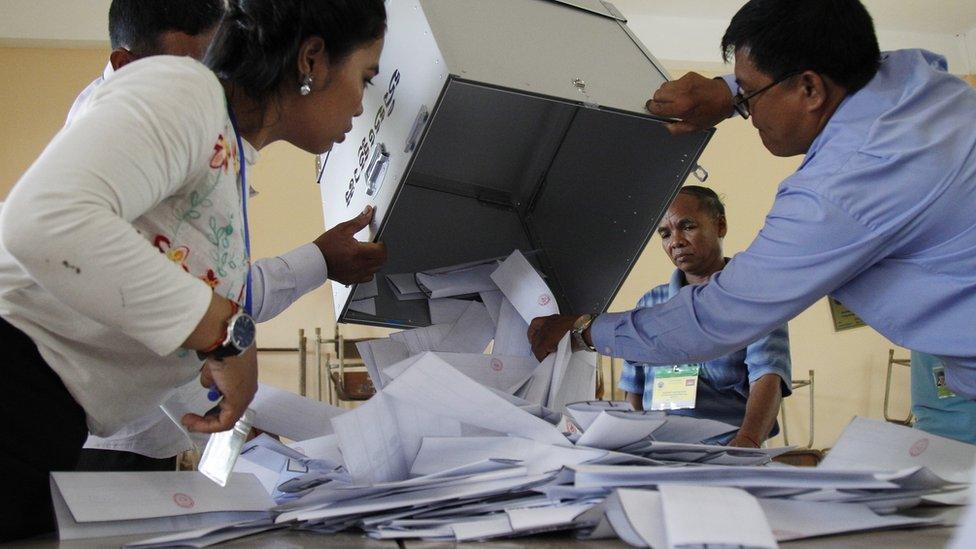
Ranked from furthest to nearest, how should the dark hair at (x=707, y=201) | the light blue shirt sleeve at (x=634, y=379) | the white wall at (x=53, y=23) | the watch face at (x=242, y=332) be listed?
1. the white wall at (x=53, y=23)
2. the dark hair at (x=707, y=201)
3. the light blue shirt sleeve at (x=634, y=379)
4. the watch face at (x=242, y=332)

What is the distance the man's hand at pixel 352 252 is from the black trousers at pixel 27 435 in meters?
0.51

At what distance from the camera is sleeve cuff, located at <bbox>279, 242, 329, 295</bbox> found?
1.21 m

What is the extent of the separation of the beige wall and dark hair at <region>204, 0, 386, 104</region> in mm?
4033

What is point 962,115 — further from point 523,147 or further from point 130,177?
point 130,177

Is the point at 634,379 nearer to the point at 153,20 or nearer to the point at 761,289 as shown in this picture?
the point at 761,289

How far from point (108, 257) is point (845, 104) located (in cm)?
92

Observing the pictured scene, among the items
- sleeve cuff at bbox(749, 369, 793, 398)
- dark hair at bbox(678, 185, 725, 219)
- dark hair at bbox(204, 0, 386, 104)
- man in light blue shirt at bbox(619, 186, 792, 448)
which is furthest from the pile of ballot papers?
dark hair at bbox(678, 185, 725, 219)

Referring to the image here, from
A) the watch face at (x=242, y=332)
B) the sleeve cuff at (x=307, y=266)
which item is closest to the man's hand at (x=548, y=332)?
the sleeve cuff at (x=307, y=266)

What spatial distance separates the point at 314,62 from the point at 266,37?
0.06 m

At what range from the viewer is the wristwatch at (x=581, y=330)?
115cm

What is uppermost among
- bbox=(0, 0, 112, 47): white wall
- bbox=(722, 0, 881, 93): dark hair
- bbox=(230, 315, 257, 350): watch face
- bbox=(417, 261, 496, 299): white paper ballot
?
bbox=(0, 0, 112, 47): white wall

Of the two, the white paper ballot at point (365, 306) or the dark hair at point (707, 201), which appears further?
the dark hair at point (707, 201)

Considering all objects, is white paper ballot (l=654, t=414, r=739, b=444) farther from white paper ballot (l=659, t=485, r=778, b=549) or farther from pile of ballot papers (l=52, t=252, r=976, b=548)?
white paper ballot (l=659, t=485, r=778, b=549)

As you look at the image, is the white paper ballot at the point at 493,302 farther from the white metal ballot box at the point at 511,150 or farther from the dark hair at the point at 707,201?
the dark hair at the point at 707,201
